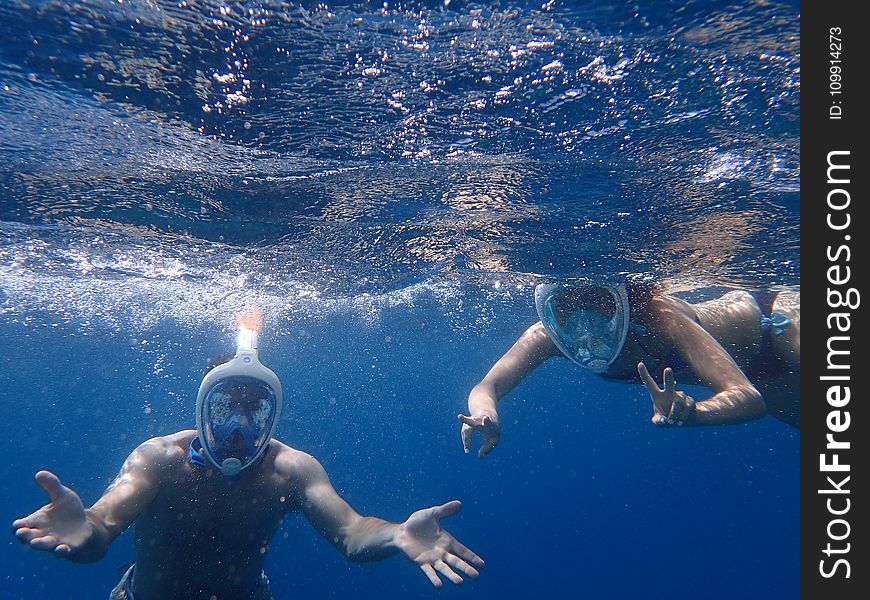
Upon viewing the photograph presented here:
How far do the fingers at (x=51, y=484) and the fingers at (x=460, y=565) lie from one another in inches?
126

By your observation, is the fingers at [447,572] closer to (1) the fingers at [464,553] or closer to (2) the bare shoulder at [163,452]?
(1) the fingers at [464,553]

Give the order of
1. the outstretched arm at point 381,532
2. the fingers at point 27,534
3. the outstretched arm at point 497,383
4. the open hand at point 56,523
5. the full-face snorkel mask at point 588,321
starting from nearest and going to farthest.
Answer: the fingers at point 27,534 → the open hand at point 56,523 → the outstretched arm at point 381,532 → the outstretched arm at point 497,383 → the full-face snorkel mask at point 588,321

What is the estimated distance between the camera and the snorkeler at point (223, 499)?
208 inches

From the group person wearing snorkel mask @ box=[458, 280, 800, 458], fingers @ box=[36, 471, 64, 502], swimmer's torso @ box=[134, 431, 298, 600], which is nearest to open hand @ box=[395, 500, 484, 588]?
person wearing snorkel mask @ box=[458, 280, 800, 458]

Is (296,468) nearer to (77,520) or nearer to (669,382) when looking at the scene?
(77,520)

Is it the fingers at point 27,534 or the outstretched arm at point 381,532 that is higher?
the fingers at point 27,534

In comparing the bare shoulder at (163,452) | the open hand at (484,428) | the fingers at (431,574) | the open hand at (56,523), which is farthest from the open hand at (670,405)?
the bare shoulder at (163,452)

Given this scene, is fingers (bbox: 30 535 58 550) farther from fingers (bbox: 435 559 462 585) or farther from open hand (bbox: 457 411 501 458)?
open hand (bbox: 457 411 501 458)

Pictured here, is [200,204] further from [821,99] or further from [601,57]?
[821,99]

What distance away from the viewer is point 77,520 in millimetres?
4016

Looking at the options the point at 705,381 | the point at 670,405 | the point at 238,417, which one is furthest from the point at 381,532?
the point at 705,381

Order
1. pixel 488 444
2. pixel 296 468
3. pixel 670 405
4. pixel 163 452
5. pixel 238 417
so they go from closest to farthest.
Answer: pixel 670 405
pixel 488 444
pixel 238 417
pixel 163 452
pixel 296 468

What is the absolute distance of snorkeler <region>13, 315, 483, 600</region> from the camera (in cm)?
528

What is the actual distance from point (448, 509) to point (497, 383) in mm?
2396
